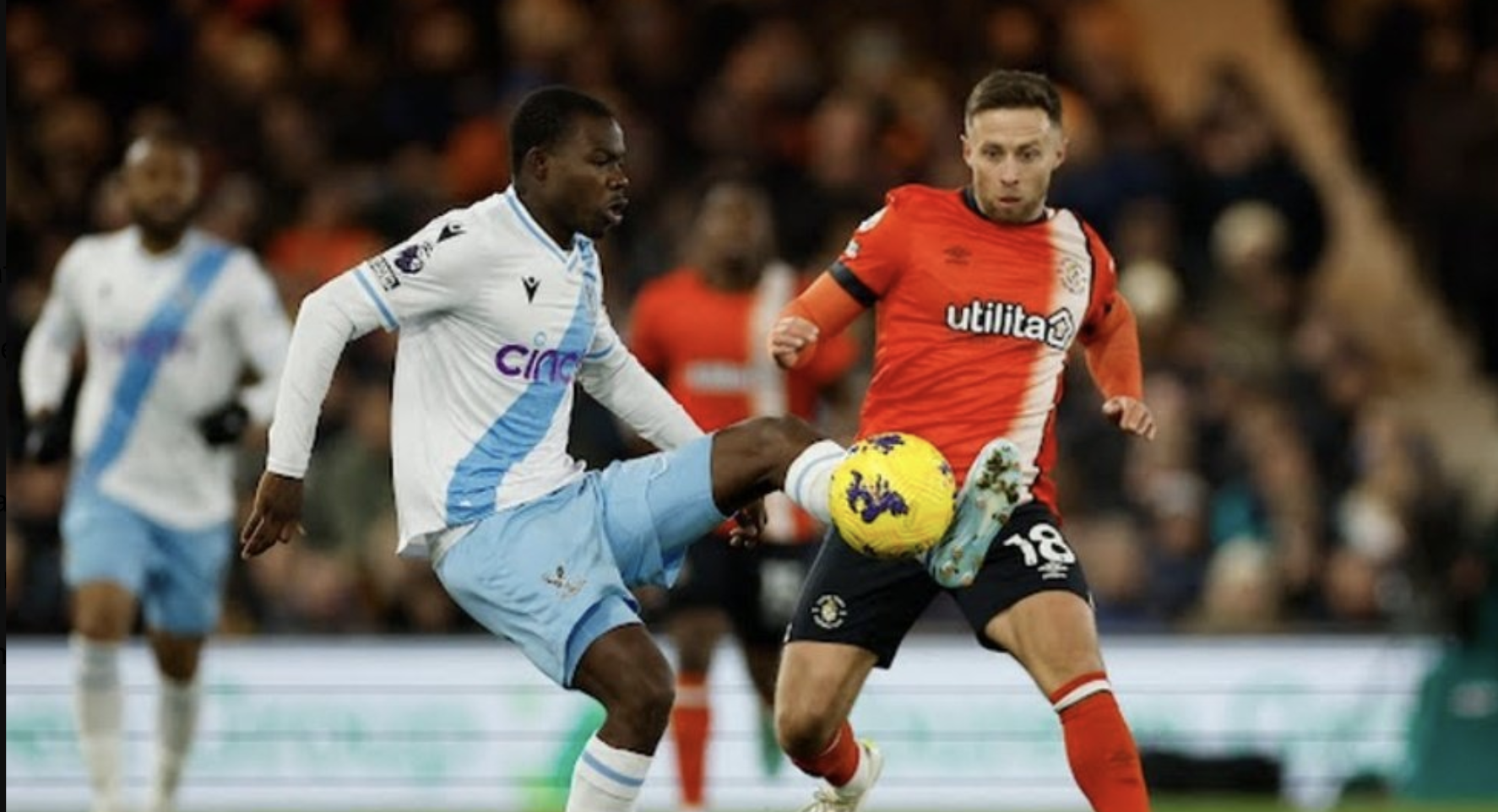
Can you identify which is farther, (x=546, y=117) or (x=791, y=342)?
(x=791, y=342)

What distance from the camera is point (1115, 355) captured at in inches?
344

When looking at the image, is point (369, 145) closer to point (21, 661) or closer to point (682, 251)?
point (682, 251)

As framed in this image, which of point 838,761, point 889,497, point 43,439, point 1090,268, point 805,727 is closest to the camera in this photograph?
point 889,497

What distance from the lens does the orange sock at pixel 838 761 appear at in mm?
8734

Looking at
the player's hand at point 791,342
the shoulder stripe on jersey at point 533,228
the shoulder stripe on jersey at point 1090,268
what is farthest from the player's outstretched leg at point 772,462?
the shoulder stripe on jersey at point 1090,268

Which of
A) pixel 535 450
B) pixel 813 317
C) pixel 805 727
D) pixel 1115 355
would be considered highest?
pixel 813 317

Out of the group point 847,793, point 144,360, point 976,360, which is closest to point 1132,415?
point 976,360

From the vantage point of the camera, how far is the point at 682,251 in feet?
52.1

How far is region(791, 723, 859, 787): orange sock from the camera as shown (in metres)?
8.73

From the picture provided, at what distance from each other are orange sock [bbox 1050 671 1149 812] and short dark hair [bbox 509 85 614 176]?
2.01 m

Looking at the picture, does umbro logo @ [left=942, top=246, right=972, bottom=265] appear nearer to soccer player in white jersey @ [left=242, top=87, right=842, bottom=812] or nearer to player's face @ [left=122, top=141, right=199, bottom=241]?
soccer player in white jersey @ [left=242, top=87, right=842, bottom=812]

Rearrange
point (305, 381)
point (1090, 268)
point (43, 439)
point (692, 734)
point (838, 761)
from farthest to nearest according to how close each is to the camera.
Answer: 1. point (692, 734)
2. point (43, 439)
3. point (838, 761)
4. point (1090, 268)
5. point (305, 381)

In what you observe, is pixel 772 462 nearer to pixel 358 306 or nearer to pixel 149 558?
pixel 358 306

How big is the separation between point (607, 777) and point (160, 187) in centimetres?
421
